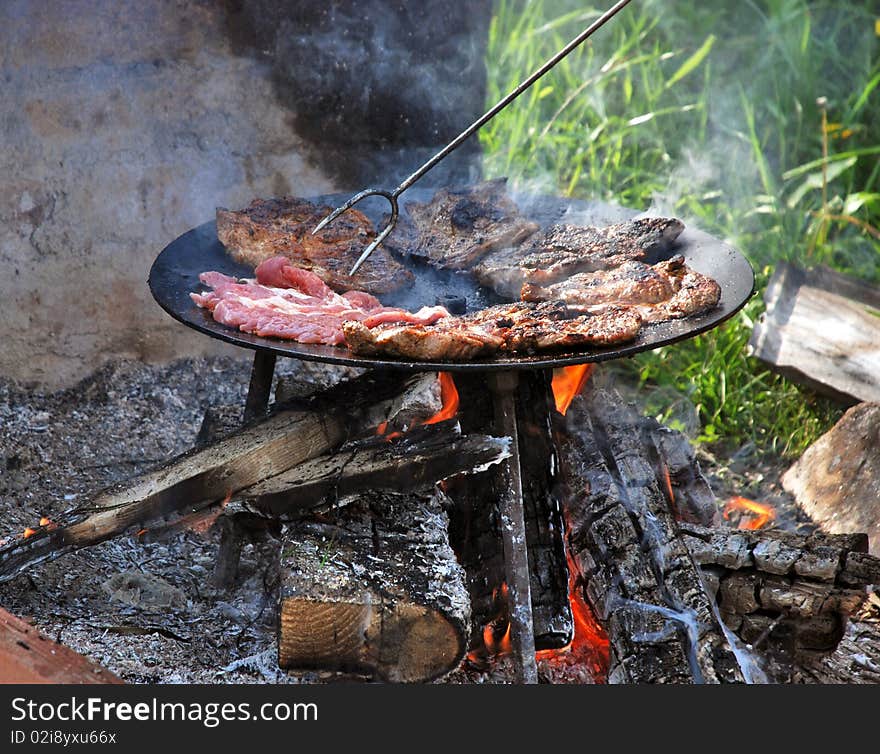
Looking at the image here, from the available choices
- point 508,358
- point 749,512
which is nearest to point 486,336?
point 508,358

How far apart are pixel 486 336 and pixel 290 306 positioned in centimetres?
64

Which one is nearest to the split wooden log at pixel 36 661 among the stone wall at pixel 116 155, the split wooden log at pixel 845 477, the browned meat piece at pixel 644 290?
the browned meat piece at pixel 644 290

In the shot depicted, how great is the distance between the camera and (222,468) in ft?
9.49

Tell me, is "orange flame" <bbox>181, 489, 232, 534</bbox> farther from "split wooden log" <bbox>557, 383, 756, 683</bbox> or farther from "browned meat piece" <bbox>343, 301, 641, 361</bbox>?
"split wooden log" <bbox>557, 383, 756, 683</bbox>

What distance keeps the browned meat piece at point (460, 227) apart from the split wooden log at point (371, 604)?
114cm

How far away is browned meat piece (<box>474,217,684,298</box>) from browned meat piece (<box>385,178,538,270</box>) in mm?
59

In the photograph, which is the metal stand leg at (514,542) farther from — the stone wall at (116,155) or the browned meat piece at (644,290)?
the stone wall at (116,155)

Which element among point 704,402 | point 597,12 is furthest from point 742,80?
point 704,402

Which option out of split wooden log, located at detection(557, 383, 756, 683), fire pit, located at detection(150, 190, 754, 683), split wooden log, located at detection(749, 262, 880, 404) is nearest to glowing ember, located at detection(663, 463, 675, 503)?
split wooden log, located at detection(557, 383, 756, 683)

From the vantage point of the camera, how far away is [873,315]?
403cm

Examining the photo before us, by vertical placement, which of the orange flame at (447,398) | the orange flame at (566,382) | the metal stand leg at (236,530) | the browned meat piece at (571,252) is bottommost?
the metal stand leg at (236,530)

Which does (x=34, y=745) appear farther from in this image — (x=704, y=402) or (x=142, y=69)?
(x=704, y=402)

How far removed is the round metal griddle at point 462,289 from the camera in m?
Answer: 2.52

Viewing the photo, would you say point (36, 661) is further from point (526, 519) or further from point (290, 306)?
point (526, 519)
